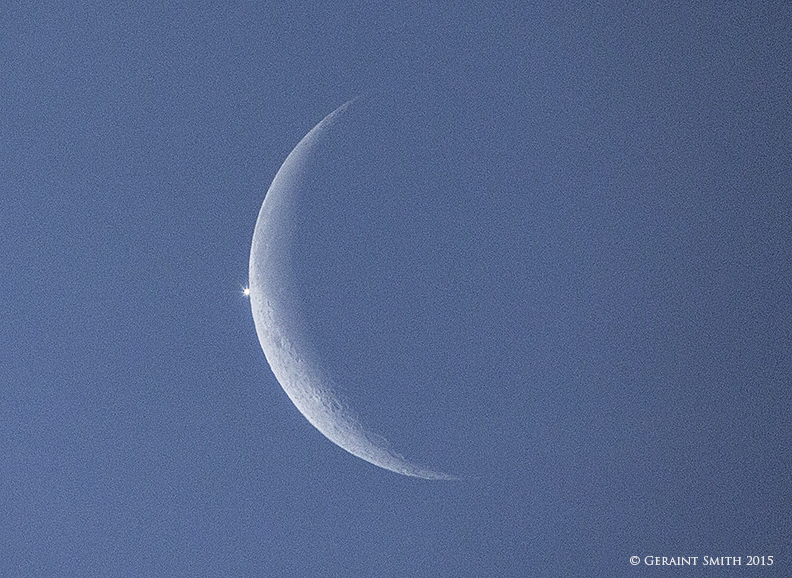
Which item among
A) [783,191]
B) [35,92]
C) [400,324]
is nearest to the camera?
[400,324]

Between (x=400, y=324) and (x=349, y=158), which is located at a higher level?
(x=349, y=158)

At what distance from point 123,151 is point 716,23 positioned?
7.44ft

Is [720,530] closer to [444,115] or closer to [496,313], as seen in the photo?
[496,313]

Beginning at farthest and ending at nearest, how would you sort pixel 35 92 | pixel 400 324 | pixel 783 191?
pixel 35 92 < pixel 783 191 < pixel 400 324

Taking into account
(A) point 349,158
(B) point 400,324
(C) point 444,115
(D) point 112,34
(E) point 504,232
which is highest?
(D) point 112,34

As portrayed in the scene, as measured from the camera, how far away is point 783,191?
2.42 metres

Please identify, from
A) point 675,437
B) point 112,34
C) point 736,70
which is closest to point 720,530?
point 675,437

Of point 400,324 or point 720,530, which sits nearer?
point 400,324
